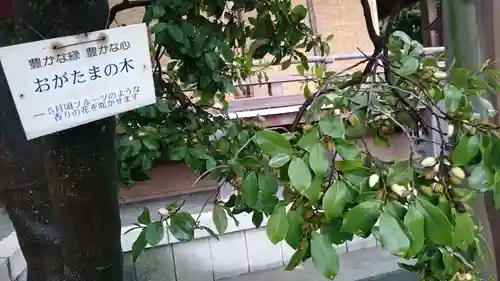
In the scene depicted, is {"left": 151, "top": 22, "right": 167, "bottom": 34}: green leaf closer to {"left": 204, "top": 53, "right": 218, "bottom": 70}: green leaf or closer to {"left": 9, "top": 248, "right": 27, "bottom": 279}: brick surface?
{"left": 204, "top": 53, "right": 218, "bottom": 70}: green leaf

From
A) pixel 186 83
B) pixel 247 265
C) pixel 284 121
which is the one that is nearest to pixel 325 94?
pixel 186 83

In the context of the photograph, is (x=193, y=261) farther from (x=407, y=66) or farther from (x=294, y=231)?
(x=294, y=231)

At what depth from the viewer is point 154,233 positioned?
1.08 m

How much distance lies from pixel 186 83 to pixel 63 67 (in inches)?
41.5

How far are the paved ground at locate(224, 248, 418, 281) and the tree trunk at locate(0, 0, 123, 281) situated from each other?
1.96m

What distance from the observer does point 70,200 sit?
3.20 ft

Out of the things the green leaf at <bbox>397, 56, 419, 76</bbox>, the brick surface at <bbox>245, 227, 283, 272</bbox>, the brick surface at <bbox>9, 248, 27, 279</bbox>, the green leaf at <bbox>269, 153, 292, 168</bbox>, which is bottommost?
the brick surface at <bbox>245, 227, 283, 272</bbox>

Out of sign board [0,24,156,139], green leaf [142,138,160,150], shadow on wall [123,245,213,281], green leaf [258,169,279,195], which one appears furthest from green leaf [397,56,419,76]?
shadow on wall [123,245,213,281]

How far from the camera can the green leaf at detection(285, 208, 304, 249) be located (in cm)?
71

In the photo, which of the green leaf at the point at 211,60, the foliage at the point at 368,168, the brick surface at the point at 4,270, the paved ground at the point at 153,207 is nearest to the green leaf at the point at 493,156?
the foliage at the point at 368,168

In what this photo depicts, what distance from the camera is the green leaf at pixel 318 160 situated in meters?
0.67

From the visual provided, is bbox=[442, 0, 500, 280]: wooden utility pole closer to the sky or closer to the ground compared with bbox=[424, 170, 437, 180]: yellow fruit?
closer to the sky

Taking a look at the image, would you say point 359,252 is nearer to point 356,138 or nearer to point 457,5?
point 457,5

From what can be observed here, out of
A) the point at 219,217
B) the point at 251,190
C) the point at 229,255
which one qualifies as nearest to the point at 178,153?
the point at 219,217
